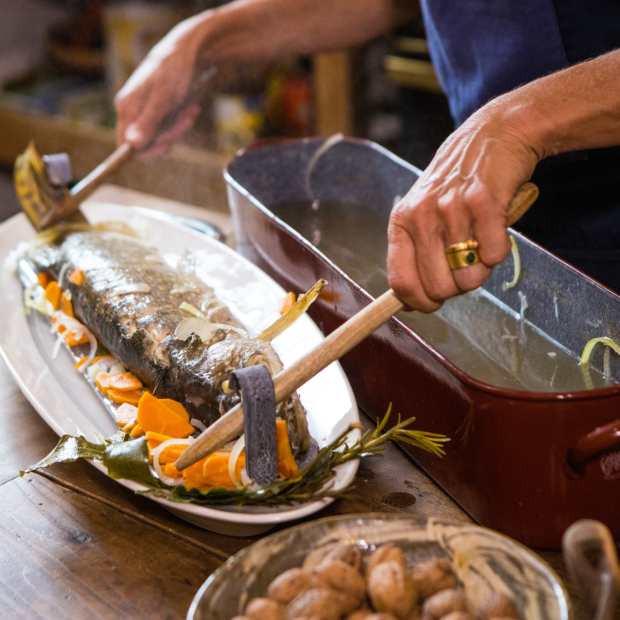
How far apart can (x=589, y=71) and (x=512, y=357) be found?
0.43 metres

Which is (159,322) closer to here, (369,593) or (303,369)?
(303,369)

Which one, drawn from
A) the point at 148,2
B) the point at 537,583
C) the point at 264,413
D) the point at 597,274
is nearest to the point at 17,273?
the point at 264,413

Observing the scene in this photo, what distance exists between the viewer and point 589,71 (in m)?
1.30

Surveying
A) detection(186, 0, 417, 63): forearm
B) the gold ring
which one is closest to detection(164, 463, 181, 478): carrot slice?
the gold ring

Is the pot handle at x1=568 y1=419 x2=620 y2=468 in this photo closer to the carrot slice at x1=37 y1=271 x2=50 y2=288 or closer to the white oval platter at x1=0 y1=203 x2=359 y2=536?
the white oval platter at x1=0 y1=203 x2=359 y2=536

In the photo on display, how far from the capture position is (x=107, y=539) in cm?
120

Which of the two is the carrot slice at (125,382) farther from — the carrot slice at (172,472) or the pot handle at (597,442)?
the pot handle at (597,442)

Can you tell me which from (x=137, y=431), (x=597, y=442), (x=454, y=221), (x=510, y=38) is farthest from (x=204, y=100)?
(x=597, y=442)

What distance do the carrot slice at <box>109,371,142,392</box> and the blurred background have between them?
104 cm

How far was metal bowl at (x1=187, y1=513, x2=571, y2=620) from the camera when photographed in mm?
897

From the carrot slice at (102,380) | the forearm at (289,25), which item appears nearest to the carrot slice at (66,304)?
the carrot slice at (102,380)

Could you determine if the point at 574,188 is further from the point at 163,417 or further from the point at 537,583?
the point at 537,583

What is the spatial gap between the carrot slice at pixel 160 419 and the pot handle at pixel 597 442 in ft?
1.66

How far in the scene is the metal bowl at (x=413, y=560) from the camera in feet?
2.94
